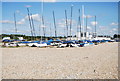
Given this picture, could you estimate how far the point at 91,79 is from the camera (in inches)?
363

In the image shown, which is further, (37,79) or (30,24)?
(30,24)

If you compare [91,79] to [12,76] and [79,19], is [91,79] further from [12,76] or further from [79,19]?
[79,19]

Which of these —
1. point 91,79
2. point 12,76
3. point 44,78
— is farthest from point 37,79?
point 91,79

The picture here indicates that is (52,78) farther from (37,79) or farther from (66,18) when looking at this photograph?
(66,18)

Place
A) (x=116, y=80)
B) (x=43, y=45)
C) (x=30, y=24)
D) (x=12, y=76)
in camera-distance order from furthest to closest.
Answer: (x=30, y=24) → (x=43, y=45) → (x=12, y=76) → (x=116, y=80)

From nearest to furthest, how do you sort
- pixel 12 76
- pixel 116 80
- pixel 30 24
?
pixel 116 80, pixel 12 76, pixel 30 24

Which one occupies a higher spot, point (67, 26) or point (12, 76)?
point (67, 26)

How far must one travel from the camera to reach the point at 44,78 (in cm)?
933

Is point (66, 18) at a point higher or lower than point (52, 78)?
higher

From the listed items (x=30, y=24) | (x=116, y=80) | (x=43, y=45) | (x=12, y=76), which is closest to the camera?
(x=116, y=80)

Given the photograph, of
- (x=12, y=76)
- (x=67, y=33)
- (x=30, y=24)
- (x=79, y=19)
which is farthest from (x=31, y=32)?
(x=12, y=76)

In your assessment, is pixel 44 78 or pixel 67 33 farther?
pixel 67 33

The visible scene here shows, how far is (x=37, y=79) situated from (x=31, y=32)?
50.6 meters

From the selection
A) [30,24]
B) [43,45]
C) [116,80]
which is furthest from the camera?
[30,24]
